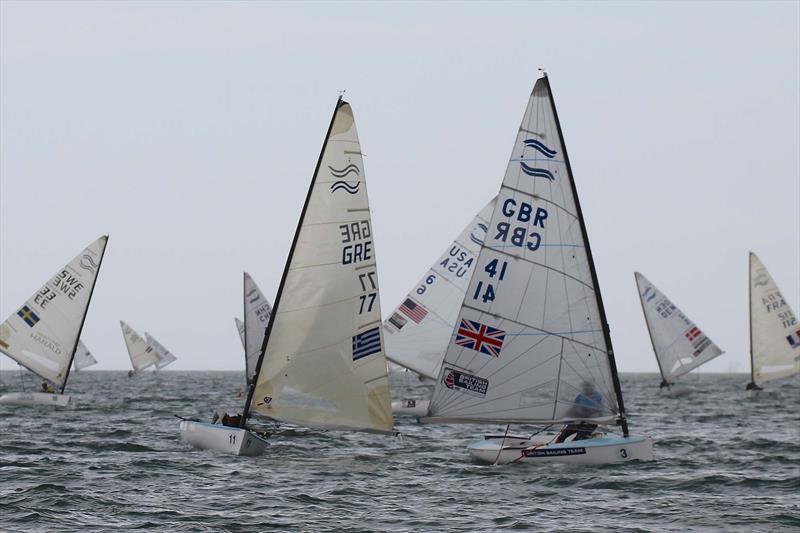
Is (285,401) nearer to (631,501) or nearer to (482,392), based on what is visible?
(482,392)

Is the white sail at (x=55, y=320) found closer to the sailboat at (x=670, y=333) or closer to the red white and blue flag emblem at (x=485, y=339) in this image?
the red white and blue flag emblem at (x=485, y=339)

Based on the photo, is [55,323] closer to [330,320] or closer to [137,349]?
[330,320]

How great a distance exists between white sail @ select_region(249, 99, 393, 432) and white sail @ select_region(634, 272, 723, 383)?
4396cm

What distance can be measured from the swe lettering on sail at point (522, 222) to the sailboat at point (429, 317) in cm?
1831

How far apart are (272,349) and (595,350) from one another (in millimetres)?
7421

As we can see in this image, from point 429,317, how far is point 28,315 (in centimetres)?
Result: 1640

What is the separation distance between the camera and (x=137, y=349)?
113m

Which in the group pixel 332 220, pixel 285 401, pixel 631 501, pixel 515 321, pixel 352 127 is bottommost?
pixel 631 501

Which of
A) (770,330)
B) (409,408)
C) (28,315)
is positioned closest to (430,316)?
(409,408)

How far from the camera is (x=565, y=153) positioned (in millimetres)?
25047

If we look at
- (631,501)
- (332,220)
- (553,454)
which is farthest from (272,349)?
(631,501)

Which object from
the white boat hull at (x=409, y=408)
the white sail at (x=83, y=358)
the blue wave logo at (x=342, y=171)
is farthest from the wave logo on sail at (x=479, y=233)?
the white sail at (x=83, y=358)

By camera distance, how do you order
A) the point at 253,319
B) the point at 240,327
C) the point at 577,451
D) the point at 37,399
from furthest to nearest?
the point at 240,327 → the point at 253,319 → the point at 37,399 → the point at 577,451

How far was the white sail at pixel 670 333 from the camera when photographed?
68125 millimetres
